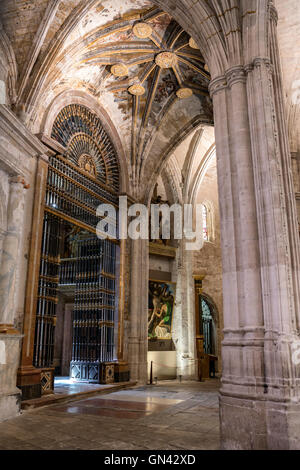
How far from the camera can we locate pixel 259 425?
411cm

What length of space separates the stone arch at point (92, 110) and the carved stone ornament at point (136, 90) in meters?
1.06

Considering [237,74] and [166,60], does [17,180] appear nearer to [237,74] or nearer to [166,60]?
[237,74]

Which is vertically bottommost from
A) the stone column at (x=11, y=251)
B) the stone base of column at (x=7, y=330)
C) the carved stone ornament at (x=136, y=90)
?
the stone base of column at (x=7, y=330)

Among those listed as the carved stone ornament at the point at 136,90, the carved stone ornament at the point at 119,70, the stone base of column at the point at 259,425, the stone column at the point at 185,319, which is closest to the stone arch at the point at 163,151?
the carved stone ornament at the point at 136,90

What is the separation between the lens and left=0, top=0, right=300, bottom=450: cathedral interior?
4582mm

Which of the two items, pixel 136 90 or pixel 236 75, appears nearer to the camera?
pixel 236 75

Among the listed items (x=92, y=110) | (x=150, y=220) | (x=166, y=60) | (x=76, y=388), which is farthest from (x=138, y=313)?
A: (x=166, y=60)

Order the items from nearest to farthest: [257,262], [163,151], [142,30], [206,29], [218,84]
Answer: [257,262] → [218,84] → [206,29] → [142,30] → [163,151]

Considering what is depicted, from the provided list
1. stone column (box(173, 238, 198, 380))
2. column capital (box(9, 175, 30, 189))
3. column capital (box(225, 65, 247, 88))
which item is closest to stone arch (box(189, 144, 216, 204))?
stone column (box(173, 238, 198, 380))

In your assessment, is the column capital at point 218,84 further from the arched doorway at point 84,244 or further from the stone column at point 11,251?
the arched doorway at point 84,244

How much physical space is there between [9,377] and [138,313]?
5.67m

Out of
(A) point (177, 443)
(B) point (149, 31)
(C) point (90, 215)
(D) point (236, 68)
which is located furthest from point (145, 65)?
(A) point (177, 443)

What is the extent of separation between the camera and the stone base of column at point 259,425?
394 cm

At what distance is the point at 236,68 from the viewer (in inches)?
215
